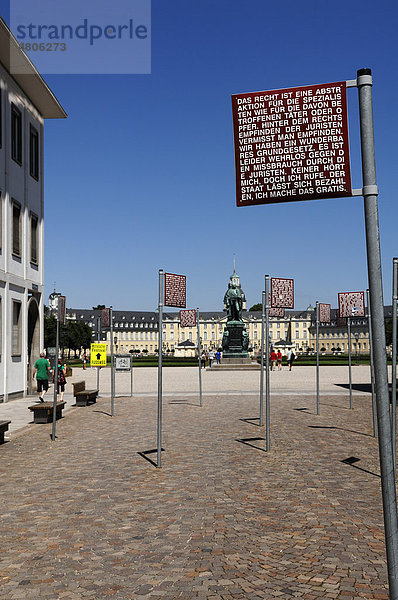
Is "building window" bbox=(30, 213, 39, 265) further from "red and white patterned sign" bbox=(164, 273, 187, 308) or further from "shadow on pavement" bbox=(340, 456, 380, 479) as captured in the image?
"shadow on pavement" bbox=(340, 456, 380, 479)

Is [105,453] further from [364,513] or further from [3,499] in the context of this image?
[364,513]

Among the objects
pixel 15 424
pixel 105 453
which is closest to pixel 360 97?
pixel 105 453

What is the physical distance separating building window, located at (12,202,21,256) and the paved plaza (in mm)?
12239

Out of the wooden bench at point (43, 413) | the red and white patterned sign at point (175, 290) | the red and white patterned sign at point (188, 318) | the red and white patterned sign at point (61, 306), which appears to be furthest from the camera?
the red and white patterned sign at point (188, 318)

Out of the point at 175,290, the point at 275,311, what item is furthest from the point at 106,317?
the point at 175,290

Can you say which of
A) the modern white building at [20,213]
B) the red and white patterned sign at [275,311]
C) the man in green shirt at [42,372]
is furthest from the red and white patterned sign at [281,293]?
the modern white building at [20,213]

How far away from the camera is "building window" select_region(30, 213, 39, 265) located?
2845 cm

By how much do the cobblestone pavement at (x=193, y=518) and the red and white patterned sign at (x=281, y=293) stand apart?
9.62ft

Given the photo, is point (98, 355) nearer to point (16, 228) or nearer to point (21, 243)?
point (21, 243)

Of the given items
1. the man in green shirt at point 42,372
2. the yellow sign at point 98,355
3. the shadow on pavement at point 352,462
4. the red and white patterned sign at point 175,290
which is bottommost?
the shadow on pavement at point 352,462

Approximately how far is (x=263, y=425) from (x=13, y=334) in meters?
13.1

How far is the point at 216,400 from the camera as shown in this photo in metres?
24.3

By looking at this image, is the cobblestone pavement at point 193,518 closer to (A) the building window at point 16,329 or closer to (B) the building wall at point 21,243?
(B) the building wall at point 21,243

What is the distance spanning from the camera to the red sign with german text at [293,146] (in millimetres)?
4871
